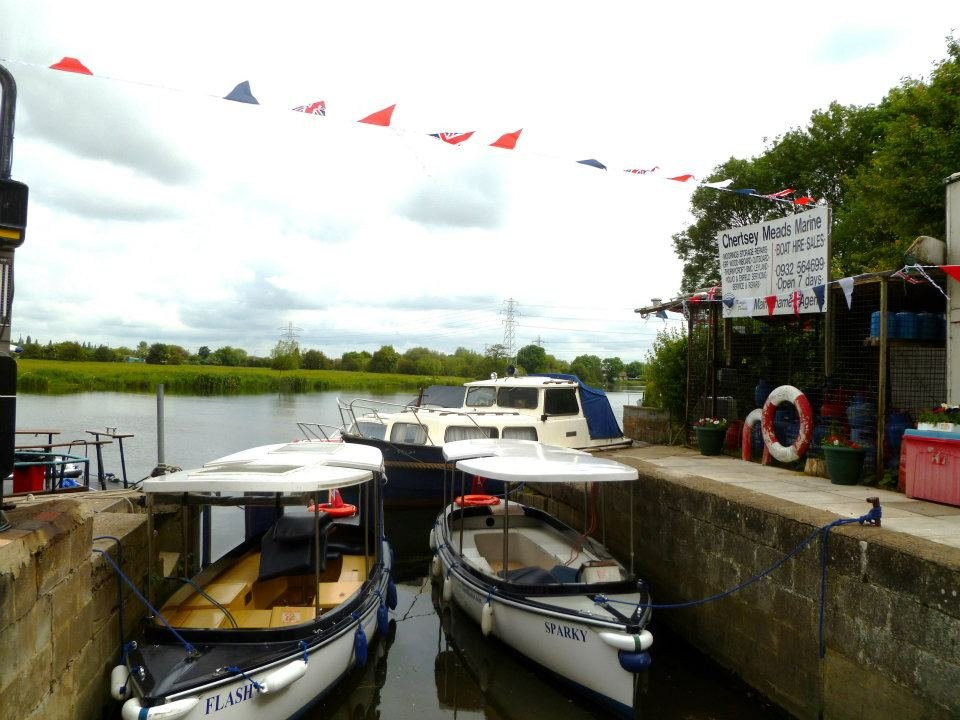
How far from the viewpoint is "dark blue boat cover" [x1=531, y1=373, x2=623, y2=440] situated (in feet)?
52.3

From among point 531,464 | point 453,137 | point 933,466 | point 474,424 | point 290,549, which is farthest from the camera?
point 474,424

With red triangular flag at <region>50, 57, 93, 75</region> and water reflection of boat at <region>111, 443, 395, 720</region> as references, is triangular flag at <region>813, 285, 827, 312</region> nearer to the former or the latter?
water reflection of boat at <region>111, 443, 395, 720</region>

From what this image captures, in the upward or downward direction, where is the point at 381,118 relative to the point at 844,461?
upward

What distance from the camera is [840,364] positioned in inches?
428

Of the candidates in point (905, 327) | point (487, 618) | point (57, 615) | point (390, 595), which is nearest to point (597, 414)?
point (905, 327)

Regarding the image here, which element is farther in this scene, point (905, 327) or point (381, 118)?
point (905, 327)

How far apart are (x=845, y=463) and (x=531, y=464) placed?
14.2 feet

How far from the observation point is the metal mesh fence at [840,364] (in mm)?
9047

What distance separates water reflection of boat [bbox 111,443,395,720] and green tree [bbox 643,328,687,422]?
7.99 meters

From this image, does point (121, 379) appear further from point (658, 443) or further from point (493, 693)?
point (493, 693)

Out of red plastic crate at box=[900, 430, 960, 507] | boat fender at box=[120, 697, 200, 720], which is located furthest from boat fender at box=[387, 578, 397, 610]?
red plastic crate at box=[900, 430, 960, 507]

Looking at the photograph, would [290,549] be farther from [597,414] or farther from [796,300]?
[597,414]

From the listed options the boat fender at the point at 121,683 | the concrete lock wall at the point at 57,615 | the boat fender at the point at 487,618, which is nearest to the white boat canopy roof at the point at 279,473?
the concrete lock wall at the point at 57,615

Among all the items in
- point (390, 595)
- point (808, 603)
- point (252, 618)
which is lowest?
point (390, 595)
